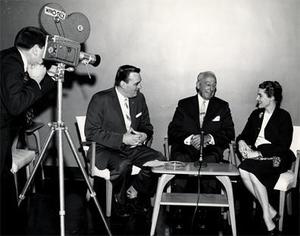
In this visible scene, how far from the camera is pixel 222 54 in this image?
535cm

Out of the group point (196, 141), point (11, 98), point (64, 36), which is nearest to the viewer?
point (11, 98)

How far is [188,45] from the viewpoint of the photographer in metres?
5.37

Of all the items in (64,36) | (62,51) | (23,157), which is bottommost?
(23,157)

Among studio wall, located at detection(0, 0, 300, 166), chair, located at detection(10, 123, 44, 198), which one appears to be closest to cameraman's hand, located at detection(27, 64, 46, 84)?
chair, located at detection(10, 123, 44, 198)

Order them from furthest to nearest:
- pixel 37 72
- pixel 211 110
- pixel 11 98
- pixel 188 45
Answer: pixel 188 45 → pixel 211 110 → pixel 37 72 → pixel 11 98

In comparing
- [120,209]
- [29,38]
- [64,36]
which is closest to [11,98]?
[29,38]

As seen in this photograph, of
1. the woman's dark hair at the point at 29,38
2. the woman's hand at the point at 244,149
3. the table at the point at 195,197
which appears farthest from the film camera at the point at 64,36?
the woman's hand at the point at 244,149

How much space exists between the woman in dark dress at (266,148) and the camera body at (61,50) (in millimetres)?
1876

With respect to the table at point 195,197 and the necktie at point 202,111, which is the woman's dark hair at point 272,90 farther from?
the table at point 195,197

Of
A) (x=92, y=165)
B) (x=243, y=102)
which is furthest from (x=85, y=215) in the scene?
(x=243, y=102)

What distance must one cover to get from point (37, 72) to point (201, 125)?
2.34 meters

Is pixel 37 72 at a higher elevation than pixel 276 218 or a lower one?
higher

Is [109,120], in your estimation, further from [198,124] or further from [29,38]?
[29,38]

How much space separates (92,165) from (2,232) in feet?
3.90
